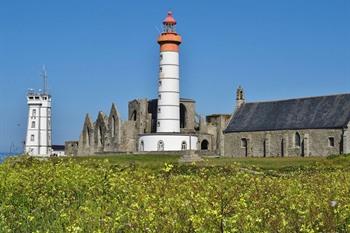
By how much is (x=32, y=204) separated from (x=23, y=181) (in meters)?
2.39

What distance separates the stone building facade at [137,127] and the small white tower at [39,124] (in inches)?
238

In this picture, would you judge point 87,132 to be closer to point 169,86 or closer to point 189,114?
point 189,114

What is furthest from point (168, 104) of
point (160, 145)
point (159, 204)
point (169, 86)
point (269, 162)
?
point (159, 204)

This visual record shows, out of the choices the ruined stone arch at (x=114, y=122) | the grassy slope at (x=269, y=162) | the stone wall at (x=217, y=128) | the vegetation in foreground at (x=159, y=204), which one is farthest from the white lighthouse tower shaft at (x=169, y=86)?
the vegetation in foreground at (x=159, y=204)

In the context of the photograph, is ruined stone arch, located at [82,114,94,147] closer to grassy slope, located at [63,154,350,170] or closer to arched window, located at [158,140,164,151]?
arched window, located at [158,140,164,151]

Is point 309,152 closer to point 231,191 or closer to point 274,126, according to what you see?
point 274,126

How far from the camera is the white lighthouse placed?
75562 mm

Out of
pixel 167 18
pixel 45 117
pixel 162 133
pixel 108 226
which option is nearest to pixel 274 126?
pixel 162 133

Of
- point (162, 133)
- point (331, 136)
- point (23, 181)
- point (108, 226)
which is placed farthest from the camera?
point (162, 133)

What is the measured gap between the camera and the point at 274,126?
69938mm

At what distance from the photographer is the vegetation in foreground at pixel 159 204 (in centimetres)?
988

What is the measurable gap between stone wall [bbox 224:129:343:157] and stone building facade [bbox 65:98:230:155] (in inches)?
129

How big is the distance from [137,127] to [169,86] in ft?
27.7

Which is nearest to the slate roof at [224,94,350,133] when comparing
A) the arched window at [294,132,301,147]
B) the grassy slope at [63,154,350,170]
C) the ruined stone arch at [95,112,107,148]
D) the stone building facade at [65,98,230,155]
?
the arched window at [294,132,301,147]
